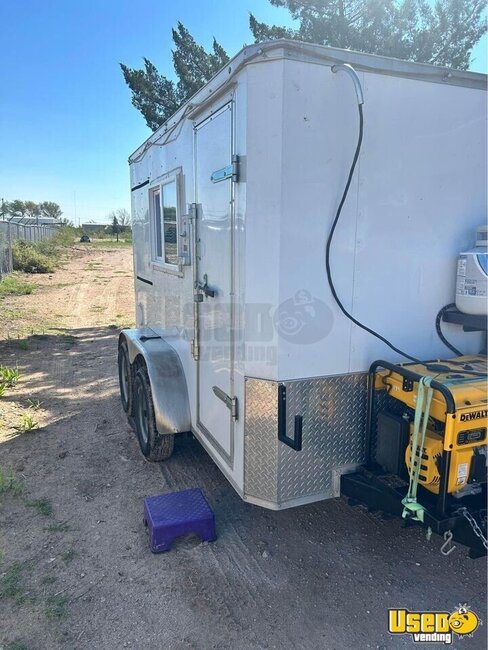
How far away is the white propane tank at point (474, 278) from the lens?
8.18ft

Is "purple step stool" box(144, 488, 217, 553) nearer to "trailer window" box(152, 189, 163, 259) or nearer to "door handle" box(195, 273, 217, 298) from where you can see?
"door handle" box(195, 273, 217, 298)

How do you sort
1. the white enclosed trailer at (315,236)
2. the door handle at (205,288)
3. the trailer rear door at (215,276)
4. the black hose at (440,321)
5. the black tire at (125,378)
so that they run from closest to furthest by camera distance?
the white enclosed trailer at (315,236)
the trailer rear door at (215,276)
the black hose at (440,321)
the door handle at (205,288)
the black tire at (125,378)

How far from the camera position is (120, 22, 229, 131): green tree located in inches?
364

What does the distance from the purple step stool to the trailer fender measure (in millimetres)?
A: 546

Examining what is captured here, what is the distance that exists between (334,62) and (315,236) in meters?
0.84

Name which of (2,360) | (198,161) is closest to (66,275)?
(2,360)

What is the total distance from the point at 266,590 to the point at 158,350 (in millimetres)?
2006

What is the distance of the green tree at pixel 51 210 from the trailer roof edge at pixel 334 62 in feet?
296

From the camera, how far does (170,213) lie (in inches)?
150

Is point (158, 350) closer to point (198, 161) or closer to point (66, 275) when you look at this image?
point (198, 161)

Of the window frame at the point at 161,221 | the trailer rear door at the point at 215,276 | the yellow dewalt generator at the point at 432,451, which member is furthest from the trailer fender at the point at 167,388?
the yellow dewalt generator at the point at 432,451

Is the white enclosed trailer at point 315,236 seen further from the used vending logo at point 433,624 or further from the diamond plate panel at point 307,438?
the used vending logo at point 433,624

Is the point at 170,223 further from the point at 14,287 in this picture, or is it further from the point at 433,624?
the point at 14,287

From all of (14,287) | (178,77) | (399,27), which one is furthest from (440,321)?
(14,287)
